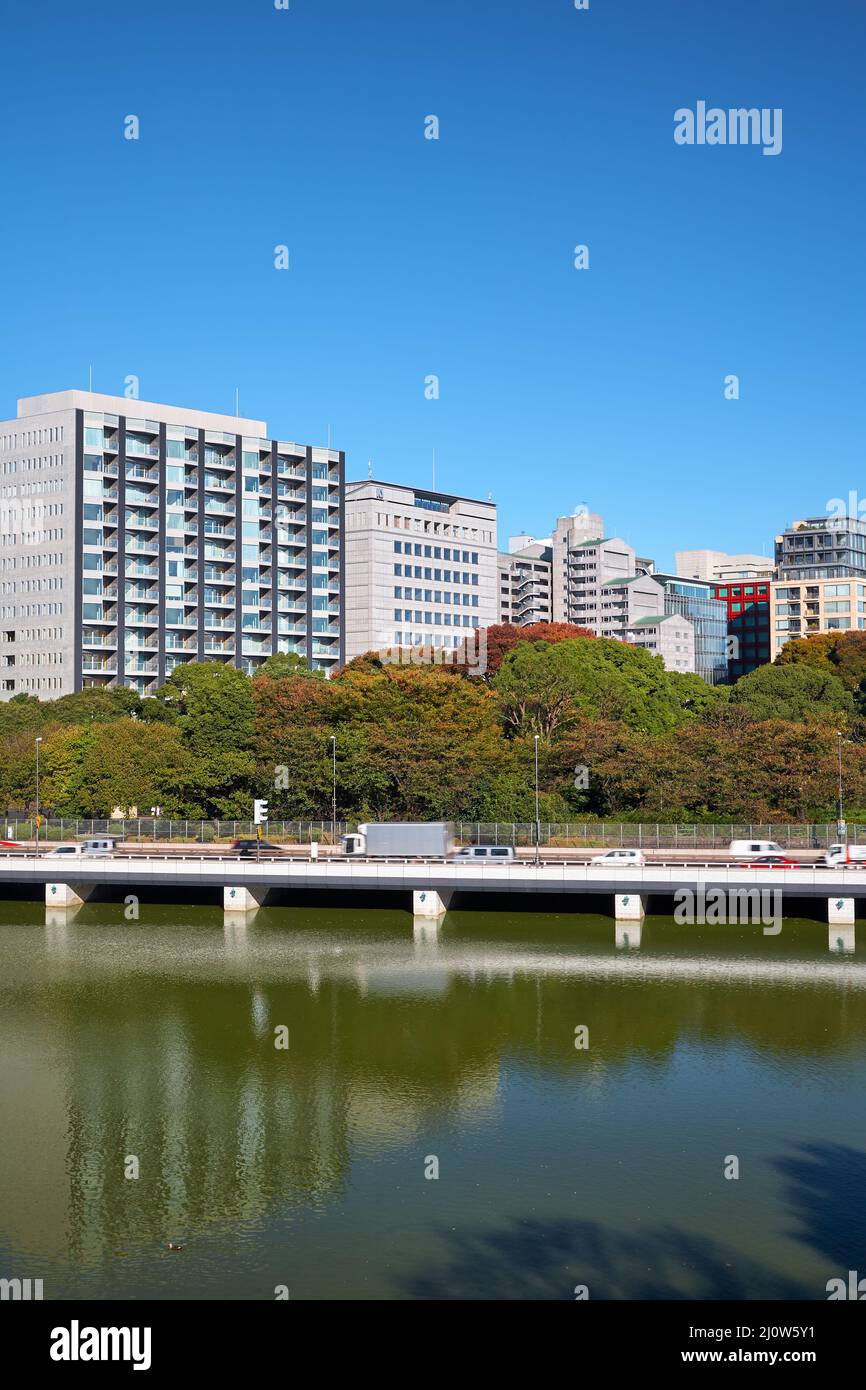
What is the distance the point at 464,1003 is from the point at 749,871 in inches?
844

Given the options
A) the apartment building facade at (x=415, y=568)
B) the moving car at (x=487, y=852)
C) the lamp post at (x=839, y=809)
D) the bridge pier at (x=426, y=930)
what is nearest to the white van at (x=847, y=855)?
the lamp post at (x=839, y=809)

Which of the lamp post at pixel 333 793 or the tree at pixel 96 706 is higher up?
the tree at pixel 96 706

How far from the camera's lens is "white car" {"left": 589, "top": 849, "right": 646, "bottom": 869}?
253ft

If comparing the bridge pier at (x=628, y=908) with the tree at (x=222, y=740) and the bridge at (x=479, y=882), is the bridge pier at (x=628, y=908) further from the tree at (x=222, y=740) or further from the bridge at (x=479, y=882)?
the tree at (x=222, y=740)

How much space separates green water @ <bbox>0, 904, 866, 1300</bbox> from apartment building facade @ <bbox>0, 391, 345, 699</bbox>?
270 feet

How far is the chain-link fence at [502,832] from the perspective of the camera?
85188mm

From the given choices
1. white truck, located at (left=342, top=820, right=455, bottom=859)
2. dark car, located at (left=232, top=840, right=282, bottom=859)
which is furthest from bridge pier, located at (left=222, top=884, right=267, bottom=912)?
white truck, located at (left=342, top=820, right=455, bottom=859)

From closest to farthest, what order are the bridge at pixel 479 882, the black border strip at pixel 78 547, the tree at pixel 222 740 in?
the bridge at pixel 479 882, the tree at pixel 222 740, the black border strip at pixel 78 547

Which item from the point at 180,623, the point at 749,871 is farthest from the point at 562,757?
the point at 180,623

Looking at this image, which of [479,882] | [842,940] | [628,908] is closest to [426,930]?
[479,882]

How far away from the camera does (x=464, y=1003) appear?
54.4 metres

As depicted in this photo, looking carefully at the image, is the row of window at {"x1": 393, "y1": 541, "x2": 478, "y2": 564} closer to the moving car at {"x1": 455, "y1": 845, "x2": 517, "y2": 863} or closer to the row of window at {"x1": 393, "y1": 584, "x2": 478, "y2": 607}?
the row of window at {"x1": 393, "y1": 584, "x2": 478, "y2": 607}

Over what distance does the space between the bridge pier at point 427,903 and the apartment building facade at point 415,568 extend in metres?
92.7
